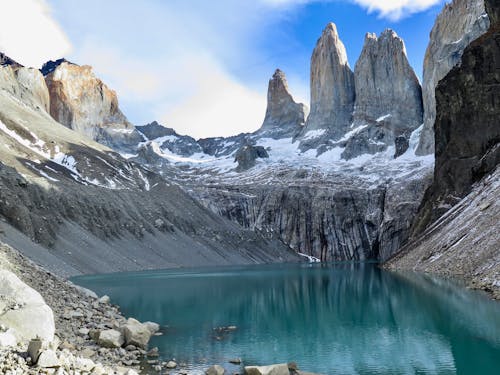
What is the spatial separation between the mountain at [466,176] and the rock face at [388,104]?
91154 millimetres

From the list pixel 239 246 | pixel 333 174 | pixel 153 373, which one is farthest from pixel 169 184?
pixel 153 373

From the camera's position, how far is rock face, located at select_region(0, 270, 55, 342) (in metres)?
16.5

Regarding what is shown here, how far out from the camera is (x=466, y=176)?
73562mm

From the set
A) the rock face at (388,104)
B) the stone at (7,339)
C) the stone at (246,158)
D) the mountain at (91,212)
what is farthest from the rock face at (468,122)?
the stone at (246,158)

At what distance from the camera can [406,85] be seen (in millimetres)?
189625

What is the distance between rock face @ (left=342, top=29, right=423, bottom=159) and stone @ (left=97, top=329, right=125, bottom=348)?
163 metres

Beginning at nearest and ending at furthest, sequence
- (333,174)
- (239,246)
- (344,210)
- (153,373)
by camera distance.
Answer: (153,373)
(239,246)
(344,210)
(333,174)

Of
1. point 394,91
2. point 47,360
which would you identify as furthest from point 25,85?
point 47,360

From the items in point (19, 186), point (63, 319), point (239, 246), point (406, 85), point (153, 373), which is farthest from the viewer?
point (406, 85)

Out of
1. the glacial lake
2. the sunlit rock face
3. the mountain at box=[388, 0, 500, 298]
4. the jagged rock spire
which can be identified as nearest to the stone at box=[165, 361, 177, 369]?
the glacial lake

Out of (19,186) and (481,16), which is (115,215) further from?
(481,16)

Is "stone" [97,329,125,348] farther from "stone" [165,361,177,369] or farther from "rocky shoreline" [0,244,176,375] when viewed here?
"stone" [165,361,177,369]

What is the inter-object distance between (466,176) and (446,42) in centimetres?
9237

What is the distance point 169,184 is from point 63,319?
9990cm
